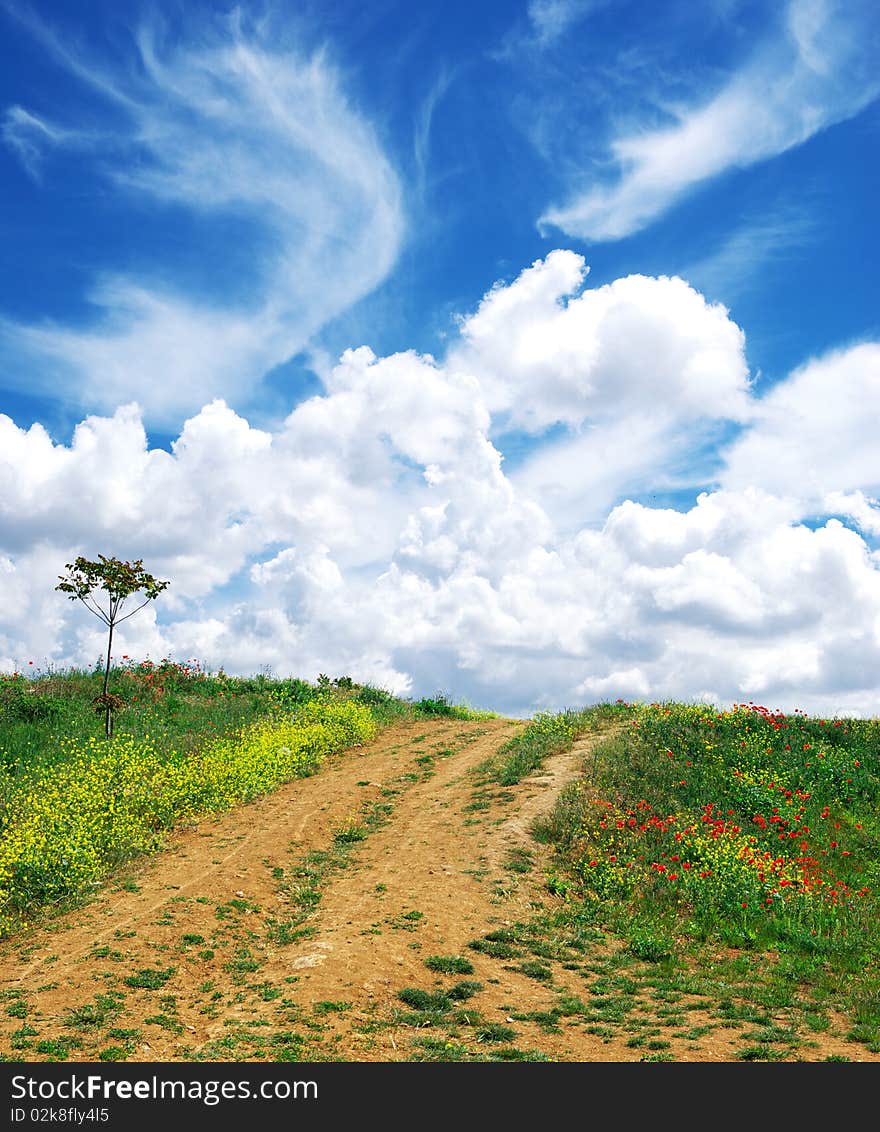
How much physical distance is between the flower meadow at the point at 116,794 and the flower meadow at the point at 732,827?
308 inches

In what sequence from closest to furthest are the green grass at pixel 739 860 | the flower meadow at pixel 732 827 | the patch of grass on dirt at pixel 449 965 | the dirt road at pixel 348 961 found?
1. the dirt road at pixel 348 961
2. the patch of grass on dirt at pixel 449 965
3. the green grass at pixel 739 860
4. the flower meadow at pixel 732 827

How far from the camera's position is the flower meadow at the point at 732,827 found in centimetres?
1405

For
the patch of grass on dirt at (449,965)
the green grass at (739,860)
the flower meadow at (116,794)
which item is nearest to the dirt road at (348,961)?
the patch of grass on dirt at (449,965)

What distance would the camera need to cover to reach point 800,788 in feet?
66.1

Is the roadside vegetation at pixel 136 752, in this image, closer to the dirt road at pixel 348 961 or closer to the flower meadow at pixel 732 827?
the dirt road at pixel 348 961

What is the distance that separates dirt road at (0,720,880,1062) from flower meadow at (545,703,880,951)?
1194mm

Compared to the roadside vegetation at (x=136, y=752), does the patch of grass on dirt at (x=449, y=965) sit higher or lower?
lower

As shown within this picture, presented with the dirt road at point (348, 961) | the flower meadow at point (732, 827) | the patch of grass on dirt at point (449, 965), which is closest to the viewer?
the dirt road at point (348, 961)

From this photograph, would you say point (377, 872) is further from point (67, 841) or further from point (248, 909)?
point (67, 841)

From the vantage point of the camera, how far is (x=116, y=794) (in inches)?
693

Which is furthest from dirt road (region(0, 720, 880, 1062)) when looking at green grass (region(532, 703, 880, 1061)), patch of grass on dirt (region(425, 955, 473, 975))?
green grass (region(532, 703, 880, 1061))

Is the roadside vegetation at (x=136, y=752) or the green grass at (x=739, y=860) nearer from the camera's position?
the green grass at (x=739, y=860)

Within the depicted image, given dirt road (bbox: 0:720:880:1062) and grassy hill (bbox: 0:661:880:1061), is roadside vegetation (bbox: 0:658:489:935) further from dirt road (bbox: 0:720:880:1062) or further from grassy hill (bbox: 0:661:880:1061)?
dirt road (bbox: 0:720:880:1062)

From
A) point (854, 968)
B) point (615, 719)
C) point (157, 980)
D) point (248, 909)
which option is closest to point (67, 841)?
point (248, 909)
